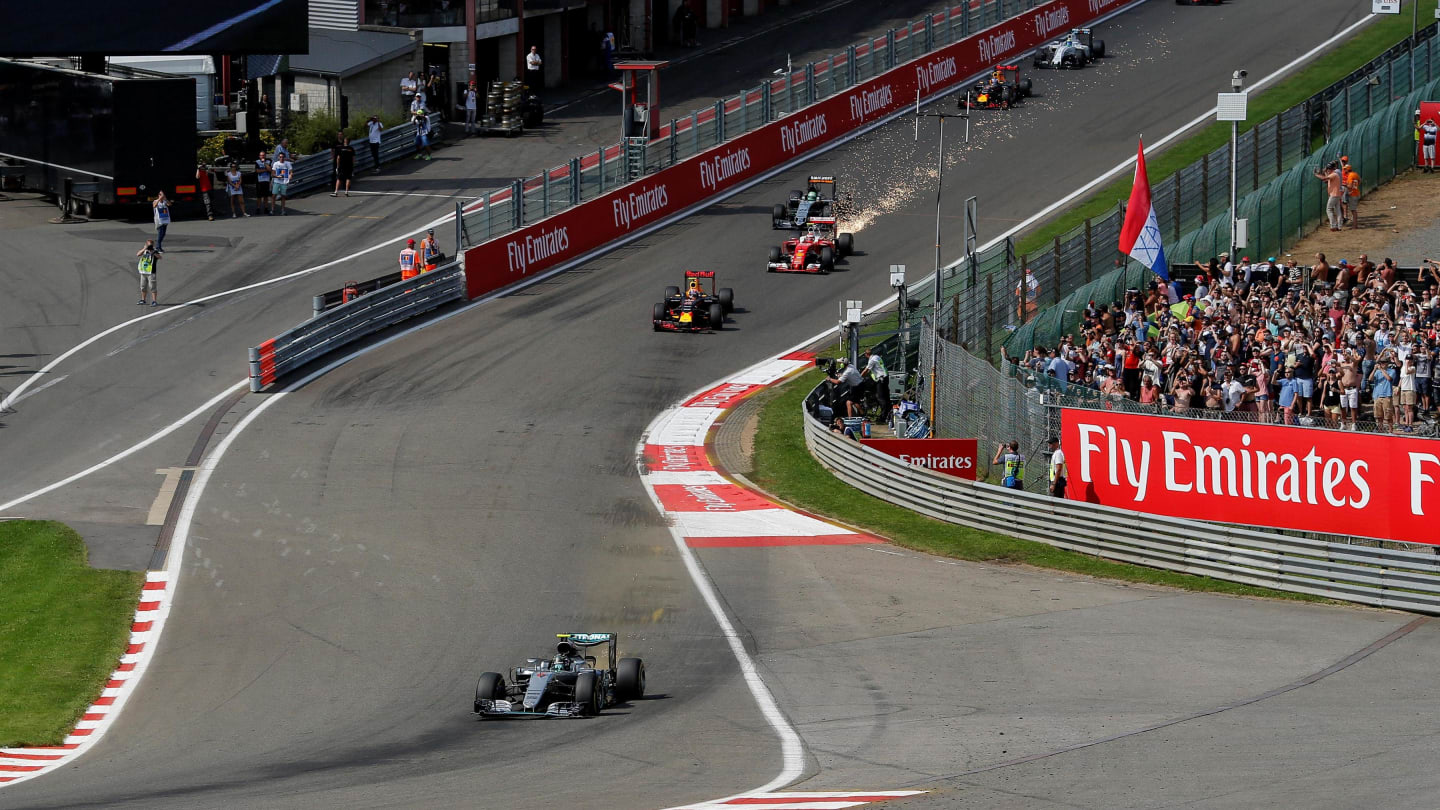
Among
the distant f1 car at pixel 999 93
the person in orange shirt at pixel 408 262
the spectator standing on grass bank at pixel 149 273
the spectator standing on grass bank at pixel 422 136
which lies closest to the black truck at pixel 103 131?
the spectator standing on grass bank at pixel 149 273

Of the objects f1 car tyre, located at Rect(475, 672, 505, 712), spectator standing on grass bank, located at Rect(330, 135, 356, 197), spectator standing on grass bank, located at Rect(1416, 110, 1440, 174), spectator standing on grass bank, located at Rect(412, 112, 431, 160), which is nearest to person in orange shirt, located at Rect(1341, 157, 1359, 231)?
spectator standing on grass bank, located at Rect(1416, 110, 1440, 174)

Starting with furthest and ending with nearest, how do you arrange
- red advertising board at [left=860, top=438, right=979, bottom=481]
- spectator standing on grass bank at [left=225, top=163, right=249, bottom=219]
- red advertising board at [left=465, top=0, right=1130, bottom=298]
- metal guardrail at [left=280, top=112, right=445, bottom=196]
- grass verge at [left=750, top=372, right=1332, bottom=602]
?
metal guardrail at [left=280, top=112, right=445, bottom=196] → spectator standing on grass bank at [left=225, top=163, right=249, bottom=219] → red advertising board at [left=465, top=0, right=1130, bottom=298] → red advertising board at [left=860, top=438, right=979, bottom=481] → grass verge at [left=750, top=372, right=1332, bottom=602]

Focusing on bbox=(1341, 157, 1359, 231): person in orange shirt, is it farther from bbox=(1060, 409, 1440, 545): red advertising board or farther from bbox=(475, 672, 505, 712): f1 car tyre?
bbox=(475, 672, 505, 712): f1 car tyre

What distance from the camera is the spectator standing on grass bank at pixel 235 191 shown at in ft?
167

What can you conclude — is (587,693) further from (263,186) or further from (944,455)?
(263,186)

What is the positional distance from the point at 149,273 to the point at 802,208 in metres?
16.7

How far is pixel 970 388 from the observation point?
1353 inches

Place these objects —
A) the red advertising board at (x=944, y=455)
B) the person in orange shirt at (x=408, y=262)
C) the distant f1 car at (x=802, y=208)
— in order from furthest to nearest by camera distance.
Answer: the distant f1 car at (x=802, y=208)
the person in orange shirt at (x=408, y=262)
the red advertising board at (x=944, y=455)

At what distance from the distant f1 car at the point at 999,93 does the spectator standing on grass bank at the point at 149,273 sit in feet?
88.9

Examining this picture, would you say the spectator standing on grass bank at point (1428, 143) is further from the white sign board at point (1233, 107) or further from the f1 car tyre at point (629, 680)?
the f1 car tyre at point (629, 680)

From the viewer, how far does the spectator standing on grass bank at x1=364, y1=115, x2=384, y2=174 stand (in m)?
55.3

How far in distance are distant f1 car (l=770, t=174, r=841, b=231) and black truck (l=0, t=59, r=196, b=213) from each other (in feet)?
50.2

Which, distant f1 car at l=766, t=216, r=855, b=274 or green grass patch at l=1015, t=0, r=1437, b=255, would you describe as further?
green grass patch at l=1015, t=0, r=1437, b=255

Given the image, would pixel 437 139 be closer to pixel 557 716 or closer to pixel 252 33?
pixel 252 33
